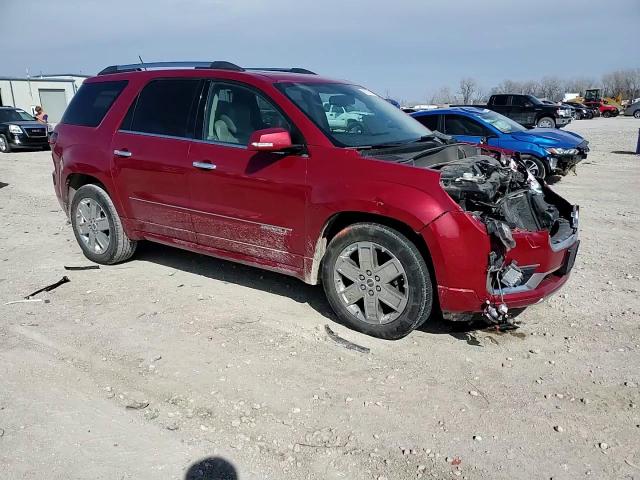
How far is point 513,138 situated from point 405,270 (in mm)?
7925

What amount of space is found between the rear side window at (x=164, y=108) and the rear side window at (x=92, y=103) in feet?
1.31

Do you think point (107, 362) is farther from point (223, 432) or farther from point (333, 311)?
point (333, 311)

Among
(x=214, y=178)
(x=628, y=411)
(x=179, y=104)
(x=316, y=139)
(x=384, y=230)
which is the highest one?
(x=179, y=104)

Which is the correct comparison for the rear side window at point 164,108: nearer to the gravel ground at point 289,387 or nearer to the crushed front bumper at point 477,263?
the gravel ground at point 289,387

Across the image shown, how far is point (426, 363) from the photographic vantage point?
3.55 m

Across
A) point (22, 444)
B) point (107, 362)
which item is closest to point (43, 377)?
point (107, 362)

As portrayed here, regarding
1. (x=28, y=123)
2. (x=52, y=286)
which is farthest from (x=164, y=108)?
(x=28, y=123)

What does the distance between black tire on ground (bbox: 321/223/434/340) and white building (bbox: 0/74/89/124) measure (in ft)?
114

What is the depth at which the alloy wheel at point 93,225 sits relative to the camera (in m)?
5.39

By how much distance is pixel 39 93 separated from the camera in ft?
120

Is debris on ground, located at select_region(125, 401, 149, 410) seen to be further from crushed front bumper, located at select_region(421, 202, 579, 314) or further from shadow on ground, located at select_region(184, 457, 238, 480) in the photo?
crushed front bumper, located at select_region(421, 202, 579, 314)

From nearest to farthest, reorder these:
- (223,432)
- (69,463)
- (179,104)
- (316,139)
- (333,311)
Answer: (69,463)
(223,432)
(316,139)
(333,311)
(179,104)

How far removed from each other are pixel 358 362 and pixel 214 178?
6.17 ft

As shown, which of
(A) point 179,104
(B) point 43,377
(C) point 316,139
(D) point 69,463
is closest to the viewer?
(D) point 69,463
